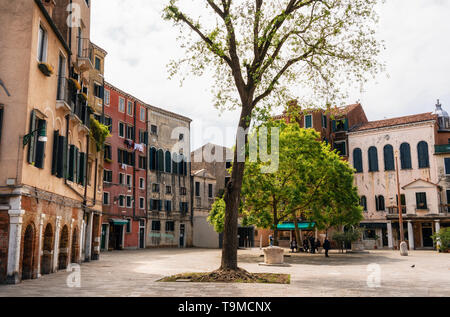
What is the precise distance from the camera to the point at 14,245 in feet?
41.1

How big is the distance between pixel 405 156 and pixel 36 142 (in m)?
38.3

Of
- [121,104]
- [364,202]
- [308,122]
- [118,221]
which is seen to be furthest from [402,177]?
[121,104]

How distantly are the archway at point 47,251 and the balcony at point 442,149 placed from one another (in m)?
37.4

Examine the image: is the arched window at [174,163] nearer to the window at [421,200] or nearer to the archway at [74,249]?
the window at [421,200]

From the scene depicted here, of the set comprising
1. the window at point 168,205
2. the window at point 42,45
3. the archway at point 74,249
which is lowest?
the archway at point 74,249

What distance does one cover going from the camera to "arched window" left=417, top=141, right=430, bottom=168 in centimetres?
4169

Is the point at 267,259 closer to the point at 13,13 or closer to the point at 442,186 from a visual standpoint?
the point at 13,13

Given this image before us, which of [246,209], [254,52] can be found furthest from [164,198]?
[254,52]

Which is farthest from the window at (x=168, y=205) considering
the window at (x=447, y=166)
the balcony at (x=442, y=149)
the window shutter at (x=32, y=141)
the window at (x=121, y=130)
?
the window shutter at (x=32, y=141)

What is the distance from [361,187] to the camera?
45.4 metres

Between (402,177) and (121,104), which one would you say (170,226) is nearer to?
(121,104)

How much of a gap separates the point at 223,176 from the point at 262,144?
79.4 ft

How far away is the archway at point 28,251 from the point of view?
13.8 m
